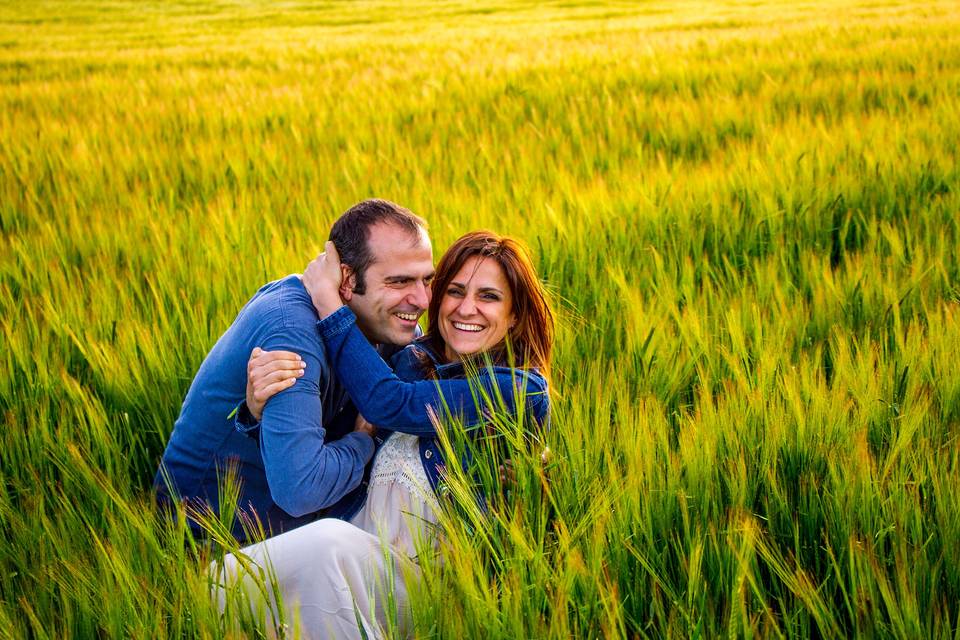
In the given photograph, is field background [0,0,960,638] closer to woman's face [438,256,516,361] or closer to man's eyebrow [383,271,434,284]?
woman's face [438,256,516,361]

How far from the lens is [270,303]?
1760 millimetres

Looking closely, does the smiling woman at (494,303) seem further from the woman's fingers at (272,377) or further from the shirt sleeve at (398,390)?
the woman's fingers at (272,377)

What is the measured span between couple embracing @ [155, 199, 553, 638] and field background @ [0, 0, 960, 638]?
170 mm

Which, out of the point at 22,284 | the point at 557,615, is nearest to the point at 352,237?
the point at 557,615

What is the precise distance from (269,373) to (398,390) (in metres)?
0.26

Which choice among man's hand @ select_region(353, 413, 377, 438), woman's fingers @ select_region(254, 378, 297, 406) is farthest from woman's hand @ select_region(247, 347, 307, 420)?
man's hand @ select_region(353, 413, 377, 438)

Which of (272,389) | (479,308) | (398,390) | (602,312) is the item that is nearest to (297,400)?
(272,389)

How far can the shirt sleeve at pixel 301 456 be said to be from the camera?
1.57 metres

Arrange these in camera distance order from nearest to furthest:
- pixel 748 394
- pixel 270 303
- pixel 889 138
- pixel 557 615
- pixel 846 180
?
1. pixel 557 615
2. pixel 748 394
3. pixel 270 303
4. pixel 846 180
5. pixel 889 138

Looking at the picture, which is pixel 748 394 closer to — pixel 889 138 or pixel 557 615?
pixel 557 615

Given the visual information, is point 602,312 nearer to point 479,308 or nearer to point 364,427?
point 479,308

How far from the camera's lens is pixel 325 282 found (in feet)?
5.87

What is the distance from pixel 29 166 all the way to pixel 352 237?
3262 mm

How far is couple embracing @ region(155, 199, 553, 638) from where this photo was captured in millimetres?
1569
